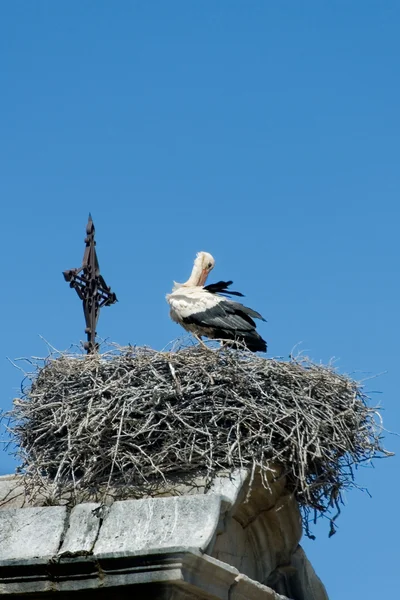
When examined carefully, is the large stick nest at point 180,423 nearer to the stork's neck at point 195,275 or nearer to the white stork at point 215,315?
the white stork at point 215,315

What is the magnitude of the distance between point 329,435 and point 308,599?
120cm

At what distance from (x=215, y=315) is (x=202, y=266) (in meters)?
0.86

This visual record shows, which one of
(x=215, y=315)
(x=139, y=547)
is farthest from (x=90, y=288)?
(x=139, y=547)

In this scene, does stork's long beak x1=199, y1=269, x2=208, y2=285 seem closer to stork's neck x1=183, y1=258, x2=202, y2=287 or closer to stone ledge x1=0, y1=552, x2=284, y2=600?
stork's neck x1=183, y1=258, x2=202, y2=287

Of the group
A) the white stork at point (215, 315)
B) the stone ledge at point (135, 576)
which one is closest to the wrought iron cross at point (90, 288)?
the white stork at point (215, 315)

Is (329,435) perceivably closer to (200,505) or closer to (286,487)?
(286,487)

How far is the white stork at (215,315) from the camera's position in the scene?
8.45 m

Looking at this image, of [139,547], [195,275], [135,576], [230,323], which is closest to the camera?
[135,576]

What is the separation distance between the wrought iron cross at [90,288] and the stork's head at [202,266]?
2.68 feet

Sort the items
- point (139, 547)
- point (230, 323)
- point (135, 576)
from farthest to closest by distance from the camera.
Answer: point (230, 323) < point (139, 547) < point (135, 576)

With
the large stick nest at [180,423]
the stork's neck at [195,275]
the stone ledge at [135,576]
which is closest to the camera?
the stone ledge at [135,576]

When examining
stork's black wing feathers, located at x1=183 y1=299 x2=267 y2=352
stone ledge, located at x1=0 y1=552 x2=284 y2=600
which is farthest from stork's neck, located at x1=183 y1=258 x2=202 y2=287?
stone ledge, located at x1=0 y1=552 x2=284 y2=600

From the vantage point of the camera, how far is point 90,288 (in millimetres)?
8617

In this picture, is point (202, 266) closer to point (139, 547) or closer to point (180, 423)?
point (180, 423)
